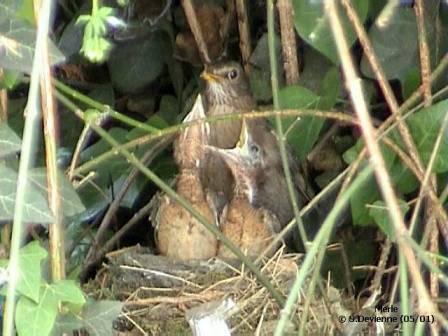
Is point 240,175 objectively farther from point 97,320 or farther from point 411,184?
point 97,320

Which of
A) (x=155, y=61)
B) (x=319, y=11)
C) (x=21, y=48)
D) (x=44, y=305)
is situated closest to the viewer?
(x=44, y=305)

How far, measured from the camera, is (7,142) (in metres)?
1.70

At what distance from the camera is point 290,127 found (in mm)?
2260

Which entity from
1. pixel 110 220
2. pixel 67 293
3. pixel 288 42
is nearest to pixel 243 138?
pixel 288 42

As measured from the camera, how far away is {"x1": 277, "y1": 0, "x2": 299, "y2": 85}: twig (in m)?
2.37

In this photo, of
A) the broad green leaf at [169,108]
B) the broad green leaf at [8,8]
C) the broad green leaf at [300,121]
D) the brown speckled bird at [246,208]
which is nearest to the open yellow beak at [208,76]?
the broad green leaf at [169,108]

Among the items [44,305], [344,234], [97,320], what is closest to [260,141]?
[344,234]

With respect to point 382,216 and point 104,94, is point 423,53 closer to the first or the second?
point 382,216

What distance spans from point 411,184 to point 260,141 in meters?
0.53

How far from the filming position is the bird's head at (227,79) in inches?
107

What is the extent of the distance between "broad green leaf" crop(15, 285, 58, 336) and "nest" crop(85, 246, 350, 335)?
58 centimetres

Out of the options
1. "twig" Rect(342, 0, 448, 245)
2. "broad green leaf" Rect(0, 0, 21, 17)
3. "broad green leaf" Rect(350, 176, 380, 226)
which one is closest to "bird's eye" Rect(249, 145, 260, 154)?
"broad green leaf" Rect(350, 176, 380, 226)

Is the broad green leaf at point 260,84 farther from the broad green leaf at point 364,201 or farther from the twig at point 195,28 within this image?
the broad green leaf at point 364,201

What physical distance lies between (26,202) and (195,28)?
107cm
